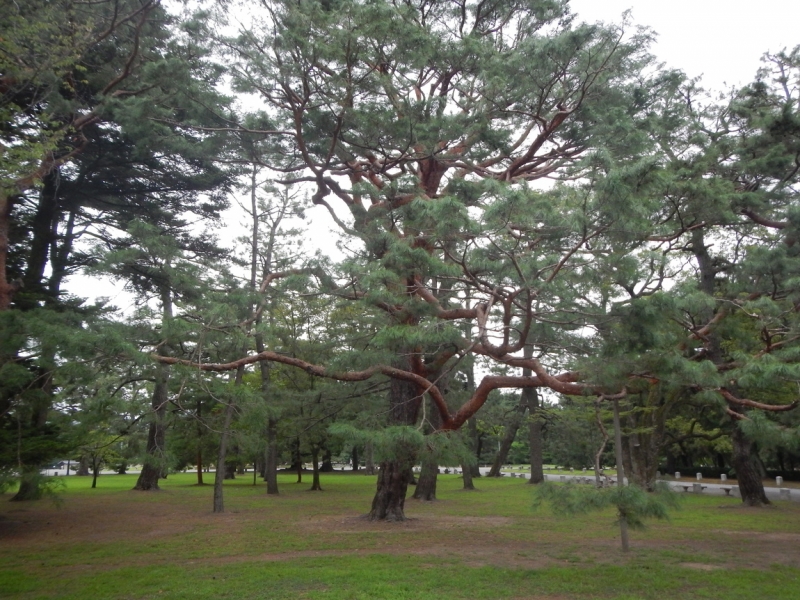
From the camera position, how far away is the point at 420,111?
29.9 ft

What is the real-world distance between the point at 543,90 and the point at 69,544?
10.3 meters

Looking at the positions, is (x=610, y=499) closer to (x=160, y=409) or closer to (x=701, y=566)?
(x=701, y=566)

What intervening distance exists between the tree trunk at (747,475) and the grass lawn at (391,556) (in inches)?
38.2

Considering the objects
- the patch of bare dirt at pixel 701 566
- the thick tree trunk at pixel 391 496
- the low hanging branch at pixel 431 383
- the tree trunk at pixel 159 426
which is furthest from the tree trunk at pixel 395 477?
the patch of bare dirt at pixel 701 566

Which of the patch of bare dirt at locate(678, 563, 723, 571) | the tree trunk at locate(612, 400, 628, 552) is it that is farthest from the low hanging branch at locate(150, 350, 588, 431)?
the patch of bare dirt at locate(678, 563, 723, 571)

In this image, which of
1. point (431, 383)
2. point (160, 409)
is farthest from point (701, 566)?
point (160, 409)

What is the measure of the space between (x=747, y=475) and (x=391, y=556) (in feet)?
39.5

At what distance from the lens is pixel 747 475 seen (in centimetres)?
1570

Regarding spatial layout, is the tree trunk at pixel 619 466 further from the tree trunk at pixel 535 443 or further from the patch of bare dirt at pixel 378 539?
the tree trunk at pixel 535 443

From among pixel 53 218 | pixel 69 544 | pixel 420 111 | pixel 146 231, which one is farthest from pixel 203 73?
pixel 69 544

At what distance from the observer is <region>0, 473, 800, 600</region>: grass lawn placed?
6.40m

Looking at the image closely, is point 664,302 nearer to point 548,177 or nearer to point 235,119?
point 548,177

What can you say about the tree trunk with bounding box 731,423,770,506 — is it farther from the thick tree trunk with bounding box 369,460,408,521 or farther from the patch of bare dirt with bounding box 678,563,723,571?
the thick tree trunk with bounding box 369,460,408,521

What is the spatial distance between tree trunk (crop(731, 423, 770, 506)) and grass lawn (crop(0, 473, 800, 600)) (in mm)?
970
